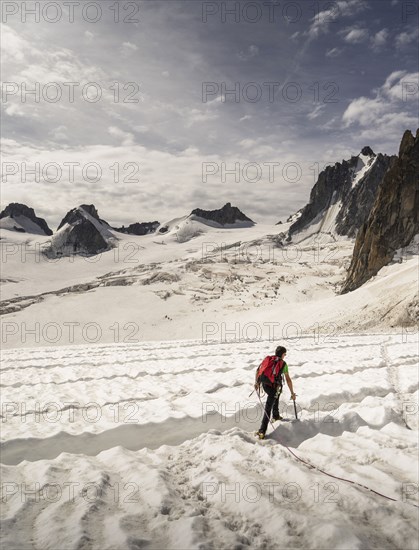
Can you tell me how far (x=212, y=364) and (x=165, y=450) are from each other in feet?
24.2

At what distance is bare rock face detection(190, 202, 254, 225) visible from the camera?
17050 centimetres

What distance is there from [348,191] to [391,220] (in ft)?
233

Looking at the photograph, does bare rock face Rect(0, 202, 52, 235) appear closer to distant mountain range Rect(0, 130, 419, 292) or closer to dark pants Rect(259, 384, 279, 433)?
distant mountain range Rect(0, 130, 419, 292)

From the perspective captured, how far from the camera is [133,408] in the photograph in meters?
8.37

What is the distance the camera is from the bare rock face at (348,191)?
94.4 m

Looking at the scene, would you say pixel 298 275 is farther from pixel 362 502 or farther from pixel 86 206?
pixel 86 206

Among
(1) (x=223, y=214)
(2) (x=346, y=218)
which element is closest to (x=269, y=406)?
(2) (x=346, y=218)

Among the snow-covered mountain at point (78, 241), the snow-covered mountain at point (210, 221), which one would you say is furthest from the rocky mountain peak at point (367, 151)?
the snow-covered mountain at point (78, 241)

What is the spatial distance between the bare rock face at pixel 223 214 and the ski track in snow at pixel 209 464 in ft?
532

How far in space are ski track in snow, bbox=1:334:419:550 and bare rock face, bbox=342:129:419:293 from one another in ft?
97.2

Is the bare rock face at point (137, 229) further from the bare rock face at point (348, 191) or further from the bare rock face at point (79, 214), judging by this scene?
the bare rock face at point (348, 191)

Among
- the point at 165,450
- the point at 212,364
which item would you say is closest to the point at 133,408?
the point at 165,450

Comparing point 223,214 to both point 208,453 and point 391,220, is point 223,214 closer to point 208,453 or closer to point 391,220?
point 391,220

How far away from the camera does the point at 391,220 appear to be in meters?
39.2
